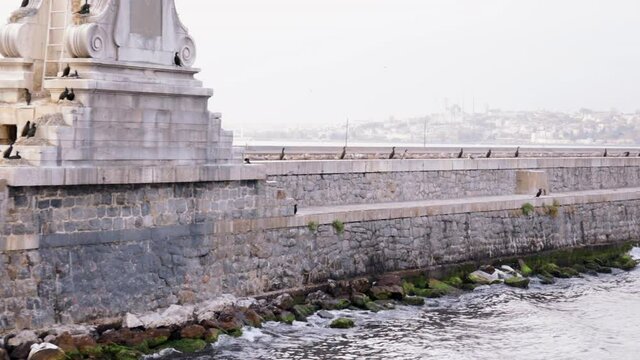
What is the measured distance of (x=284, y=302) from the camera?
1948cm

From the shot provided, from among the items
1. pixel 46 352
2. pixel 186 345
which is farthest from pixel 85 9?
pixel 46 352

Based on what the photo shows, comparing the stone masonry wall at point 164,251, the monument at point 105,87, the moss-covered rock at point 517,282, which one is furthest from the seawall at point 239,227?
the moss-covered rock at point 517,282

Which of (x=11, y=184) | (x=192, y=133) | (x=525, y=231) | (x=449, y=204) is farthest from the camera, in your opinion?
(x=525, y=231)

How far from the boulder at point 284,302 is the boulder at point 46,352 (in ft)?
16.7

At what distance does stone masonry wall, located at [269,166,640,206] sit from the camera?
2212 centimetres

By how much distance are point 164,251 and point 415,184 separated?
346 inches

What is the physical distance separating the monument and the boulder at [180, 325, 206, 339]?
2.74 meters

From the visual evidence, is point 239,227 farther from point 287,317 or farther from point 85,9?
point 85,9

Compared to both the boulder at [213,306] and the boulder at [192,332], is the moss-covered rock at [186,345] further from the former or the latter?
the boulder at [213,306]

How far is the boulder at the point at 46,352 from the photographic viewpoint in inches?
586

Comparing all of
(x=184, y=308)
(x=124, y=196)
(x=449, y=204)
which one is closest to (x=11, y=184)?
(x=124, y=196)

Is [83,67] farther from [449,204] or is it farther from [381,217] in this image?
[449,204]

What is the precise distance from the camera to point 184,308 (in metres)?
17.8

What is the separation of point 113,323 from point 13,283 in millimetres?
1810
